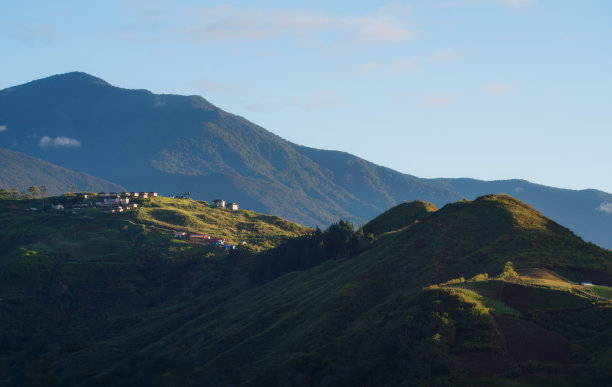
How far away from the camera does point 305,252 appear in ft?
411

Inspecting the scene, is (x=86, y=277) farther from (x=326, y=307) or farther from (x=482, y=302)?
(x=482, y=302)

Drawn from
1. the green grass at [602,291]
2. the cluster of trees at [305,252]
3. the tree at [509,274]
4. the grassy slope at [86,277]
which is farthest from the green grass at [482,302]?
the grassy slope at [86,277]

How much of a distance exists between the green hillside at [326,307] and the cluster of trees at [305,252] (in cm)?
40

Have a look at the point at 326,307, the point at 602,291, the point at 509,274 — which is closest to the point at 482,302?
the point at 509,274

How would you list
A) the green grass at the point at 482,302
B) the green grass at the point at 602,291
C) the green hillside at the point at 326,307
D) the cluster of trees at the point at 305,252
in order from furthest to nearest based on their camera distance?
the cluster of trees at the point at 305,252 < the green grass at the point at 602,291 < the green grass at the point at 482,302 < the green hillside at the point at 326,307

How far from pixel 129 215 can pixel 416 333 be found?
440 ft

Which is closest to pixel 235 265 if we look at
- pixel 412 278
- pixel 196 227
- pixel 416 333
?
pixel 196 227

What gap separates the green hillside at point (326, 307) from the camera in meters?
50.7

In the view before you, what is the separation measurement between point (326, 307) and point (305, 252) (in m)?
52.0

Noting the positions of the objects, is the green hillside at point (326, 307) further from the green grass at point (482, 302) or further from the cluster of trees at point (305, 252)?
the cluster of trees at point (305, 252)

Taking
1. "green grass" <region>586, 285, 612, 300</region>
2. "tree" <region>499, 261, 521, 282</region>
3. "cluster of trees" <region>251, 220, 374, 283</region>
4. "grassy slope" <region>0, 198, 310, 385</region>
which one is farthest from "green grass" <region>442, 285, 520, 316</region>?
"grassy slope" <region>0, 198, 310, 385</region>

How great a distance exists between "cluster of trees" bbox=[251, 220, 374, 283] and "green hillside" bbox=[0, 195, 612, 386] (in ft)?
1.31

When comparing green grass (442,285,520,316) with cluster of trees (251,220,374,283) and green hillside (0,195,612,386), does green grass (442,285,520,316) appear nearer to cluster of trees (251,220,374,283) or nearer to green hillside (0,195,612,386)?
green hillside (0,195,612,386)

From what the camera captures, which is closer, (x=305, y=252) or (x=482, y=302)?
(x=482, y=302)
